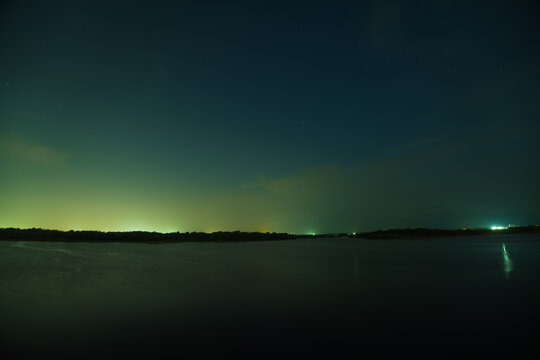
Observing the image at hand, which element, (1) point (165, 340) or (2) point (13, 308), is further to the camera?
(2) point (13, 308)

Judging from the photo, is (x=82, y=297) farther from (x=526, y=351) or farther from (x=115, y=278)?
(x=526, y=351)

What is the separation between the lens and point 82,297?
12.7 metres

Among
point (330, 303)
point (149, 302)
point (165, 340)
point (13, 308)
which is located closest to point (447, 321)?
point (330, 303)

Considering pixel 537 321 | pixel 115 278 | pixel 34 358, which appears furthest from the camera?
pixel 115 278

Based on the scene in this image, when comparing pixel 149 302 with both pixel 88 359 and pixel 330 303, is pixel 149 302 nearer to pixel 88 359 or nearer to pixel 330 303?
pixel 88 359

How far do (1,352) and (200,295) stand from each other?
7315 millimetres

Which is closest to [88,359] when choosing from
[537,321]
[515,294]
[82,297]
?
[82,297]

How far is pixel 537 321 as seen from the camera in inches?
341

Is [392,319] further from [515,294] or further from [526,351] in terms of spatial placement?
[515,294]

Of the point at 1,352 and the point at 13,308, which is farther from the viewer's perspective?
the point at 13,308

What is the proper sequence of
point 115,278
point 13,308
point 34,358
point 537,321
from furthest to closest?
point 115,278 < point 13,308 < point 537,321 < point 34,358

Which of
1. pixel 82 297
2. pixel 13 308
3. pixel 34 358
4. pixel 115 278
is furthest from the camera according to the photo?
pixel 115 278

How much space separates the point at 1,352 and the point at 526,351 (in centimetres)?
1204

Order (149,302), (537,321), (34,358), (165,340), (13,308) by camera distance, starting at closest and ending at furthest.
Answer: (34,358)
(165,340)
(537,321)
(13,308)
(149,302)
